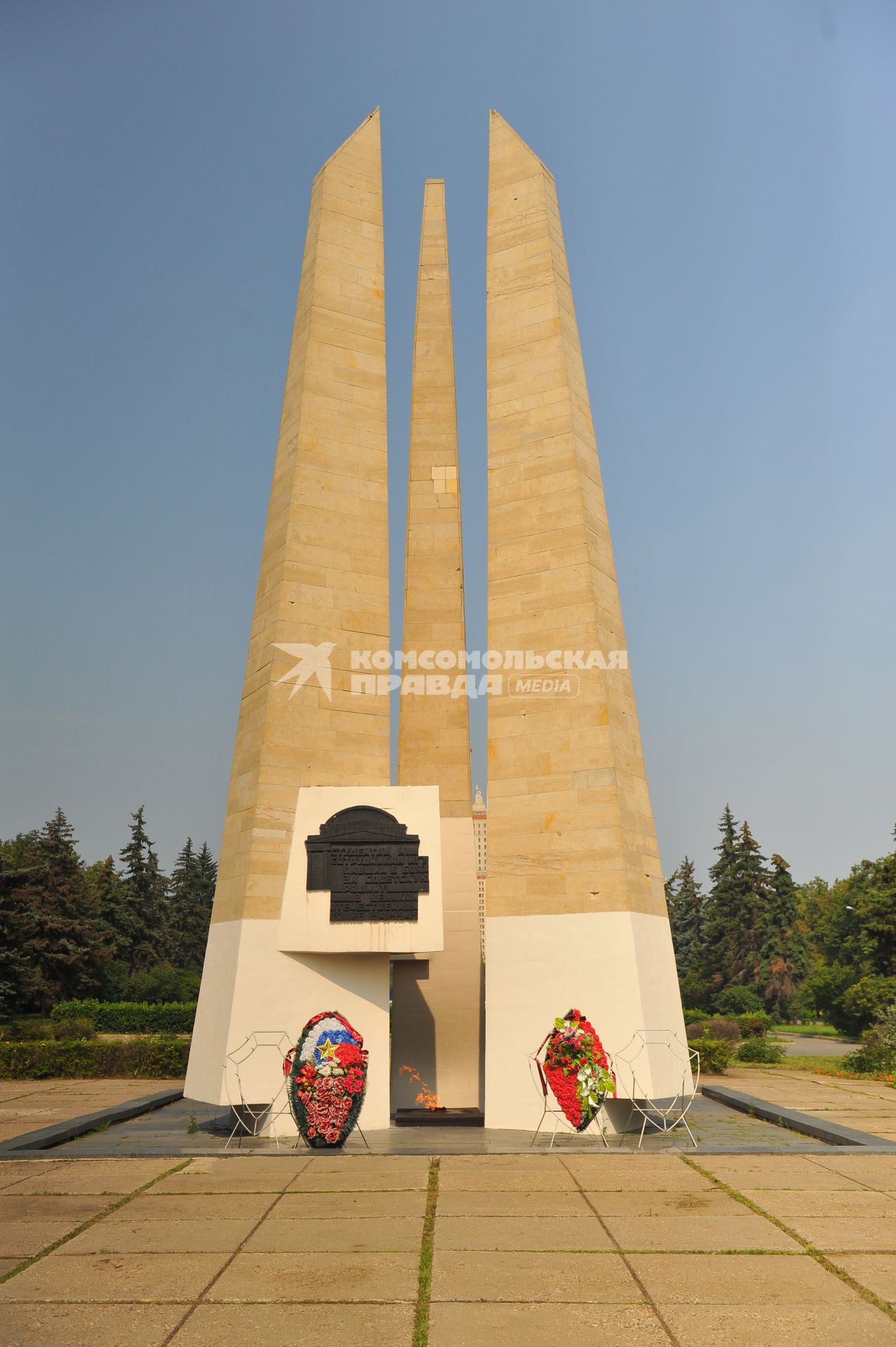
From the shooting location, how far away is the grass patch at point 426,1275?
5664 mm

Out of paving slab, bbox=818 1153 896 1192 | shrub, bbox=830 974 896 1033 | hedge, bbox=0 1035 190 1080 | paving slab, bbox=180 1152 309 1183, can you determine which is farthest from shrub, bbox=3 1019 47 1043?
shrub, bbox=830 974 896 1033

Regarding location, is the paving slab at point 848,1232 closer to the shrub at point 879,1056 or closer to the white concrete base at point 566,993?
the white concrete base at point 566,993

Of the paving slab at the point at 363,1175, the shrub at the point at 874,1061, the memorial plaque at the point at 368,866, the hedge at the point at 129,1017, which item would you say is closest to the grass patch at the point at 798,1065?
the shrub at the point at 874,1061

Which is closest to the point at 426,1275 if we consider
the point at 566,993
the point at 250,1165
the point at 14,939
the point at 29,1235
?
the point at 29,1235

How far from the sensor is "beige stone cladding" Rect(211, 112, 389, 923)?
13078mm

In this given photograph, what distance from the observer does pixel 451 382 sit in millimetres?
19109

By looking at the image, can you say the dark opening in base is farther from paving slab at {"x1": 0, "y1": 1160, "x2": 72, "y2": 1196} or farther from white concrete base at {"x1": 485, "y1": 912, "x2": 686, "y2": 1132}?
paving slab at {"x1": 0, "y1": 1160, "x2": 72, "y2": 1196}

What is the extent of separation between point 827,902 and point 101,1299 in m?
82.2

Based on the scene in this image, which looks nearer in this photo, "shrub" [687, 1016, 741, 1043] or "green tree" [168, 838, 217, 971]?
"shrub" [687, 1016, 741, 1043]

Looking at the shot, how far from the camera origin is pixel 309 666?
538 inches

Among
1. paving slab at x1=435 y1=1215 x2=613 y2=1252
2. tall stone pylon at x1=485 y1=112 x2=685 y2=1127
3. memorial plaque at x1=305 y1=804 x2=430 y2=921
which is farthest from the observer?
tall stone pylon at x1=485 y1=112 x2=685 y2=1127

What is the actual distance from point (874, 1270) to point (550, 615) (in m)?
8.78

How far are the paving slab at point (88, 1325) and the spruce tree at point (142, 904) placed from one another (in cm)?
4508

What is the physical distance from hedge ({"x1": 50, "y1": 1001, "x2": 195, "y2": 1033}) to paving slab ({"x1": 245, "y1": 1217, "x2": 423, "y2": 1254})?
2683cm
